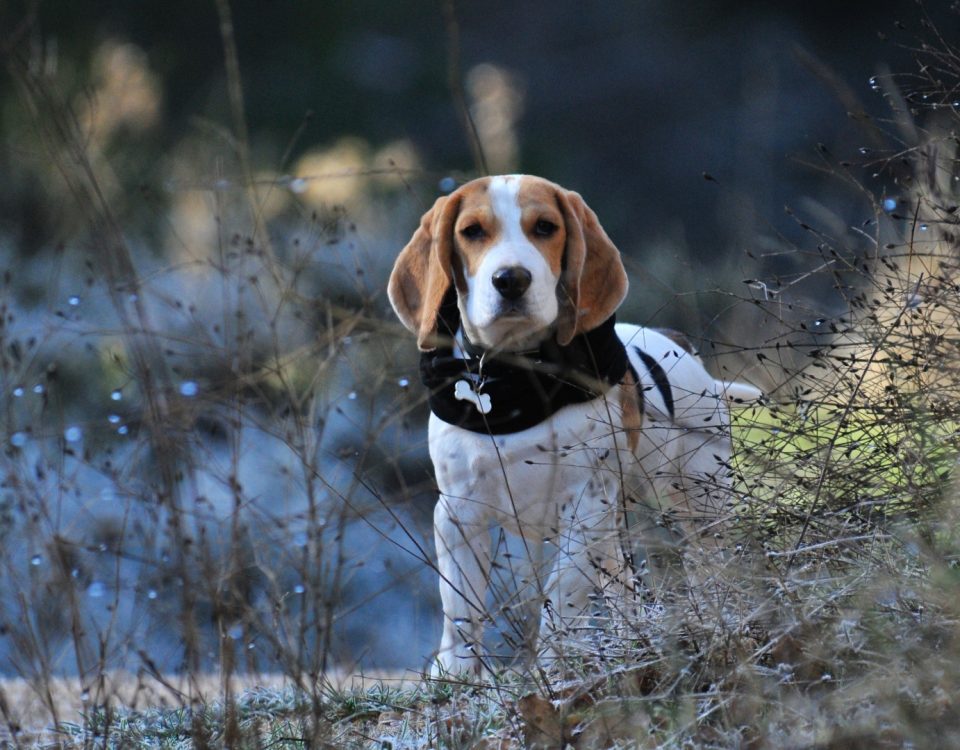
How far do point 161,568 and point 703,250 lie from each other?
9485 mm

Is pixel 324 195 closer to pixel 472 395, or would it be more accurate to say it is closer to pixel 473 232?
pixel 473 232

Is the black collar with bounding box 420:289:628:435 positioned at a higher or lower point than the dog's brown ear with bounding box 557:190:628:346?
lower

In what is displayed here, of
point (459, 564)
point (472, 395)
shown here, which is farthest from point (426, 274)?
point (459, 564)

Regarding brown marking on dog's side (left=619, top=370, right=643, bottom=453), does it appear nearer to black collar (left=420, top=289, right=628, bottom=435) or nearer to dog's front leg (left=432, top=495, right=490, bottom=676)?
black collar (left=420, top=289, right=628, bottom=435)

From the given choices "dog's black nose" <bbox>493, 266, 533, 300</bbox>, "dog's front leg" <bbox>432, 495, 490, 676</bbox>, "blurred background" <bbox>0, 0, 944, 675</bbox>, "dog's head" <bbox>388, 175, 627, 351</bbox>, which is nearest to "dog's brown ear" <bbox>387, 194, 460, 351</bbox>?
"dog's head" <bbox>388, 175, 627, 351</bbox>

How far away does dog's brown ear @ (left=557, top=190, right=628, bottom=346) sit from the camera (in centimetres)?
390

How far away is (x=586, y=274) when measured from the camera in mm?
3984

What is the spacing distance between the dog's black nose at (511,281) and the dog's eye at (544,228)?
9.3 inches

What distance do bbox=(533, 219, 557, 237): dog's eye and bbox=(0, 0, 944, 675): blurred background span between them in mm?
292

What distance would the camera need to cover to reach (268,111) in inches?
438

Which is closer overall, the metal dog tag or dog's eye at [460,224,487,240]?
the metal dog tag

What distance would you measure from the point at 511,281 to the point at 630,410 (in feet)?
1.93

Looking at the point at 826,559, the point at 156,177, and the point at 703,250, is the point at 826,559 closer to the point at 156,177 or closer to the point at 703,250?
the point at 156,177

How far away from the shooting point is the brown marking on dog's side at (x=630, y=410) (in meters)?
3.81
